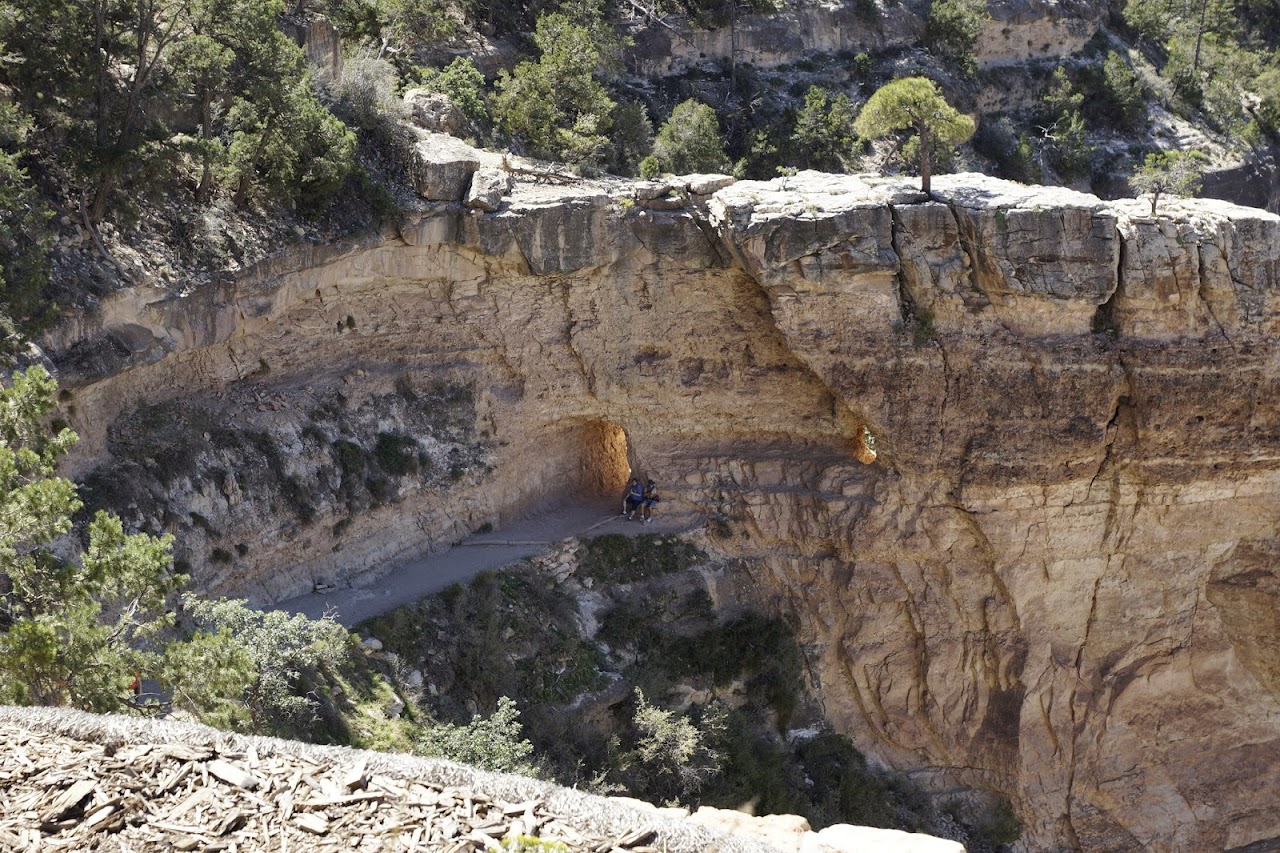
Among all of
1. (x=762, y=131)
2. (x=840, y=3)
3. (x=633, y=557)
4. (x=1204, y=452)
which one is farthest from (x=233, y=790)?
(x=840, y=3)

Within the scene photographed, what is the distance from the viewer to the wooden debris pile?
450 inches

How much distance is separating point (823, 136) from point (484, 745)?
2902cm

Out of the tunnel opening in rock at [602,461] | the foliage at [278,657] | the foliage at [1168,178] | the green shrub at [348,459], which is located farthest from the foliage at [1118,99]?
the foliage at [278,657]

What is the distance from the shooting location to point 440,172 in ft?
92.0

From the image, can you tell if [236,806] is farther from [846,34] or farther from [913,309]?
[846,34]

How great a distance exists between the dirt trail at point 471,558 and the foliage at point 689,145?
1140 cm

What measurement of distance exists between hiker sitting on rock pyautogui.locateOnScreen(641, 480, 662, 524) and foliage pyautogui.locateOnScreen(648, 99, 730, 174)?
1044 centimetres

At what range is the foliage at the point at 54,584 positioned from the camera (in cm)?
1476

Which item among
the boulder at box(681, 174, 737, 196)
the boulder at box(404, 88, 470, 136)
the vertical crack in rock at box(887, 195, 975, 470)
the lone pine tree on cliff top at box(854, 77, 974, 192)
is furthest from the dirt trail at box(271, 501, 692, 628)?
Answer: the lone pine tree on cliff top at box(854, 77, 974, 192)

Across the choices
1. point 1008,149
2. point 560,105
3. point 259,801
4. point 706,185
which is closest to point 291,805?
point 259,801

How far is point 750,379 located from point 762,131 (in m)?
16.6

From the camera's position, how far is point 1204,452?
27.8m

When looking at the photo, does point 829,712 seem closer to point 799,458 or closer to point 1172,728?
point 799,458

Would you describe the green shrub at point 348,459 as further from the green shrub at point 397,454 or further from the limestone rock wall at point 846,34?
the limestone rock wall at point 846,34
